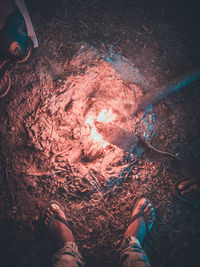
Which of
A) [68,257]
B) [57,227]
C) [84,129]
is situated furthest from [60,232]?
[84,129]

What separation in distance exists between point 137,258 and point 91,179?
3.88ft

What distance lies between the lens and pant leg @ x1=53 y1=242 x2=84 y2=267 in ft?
5.39

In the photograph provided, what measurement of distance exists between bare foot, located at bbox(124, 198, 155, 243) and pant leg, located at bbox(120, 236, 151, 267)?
84mm

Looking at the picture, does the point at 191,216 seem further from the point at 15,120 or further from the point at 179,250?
the point at 15,120

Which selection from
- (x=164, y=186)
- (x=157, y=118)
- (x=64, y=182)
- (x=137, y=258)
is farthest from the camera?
(x=157, y=118)

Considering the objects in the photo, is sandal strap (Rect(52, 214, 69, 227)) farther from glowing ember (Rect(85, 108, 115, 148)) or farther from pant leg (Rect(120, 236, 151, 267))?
glowing ember (Rect(85, 108, 115, 148))

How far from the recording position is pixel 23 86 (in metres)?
2.12

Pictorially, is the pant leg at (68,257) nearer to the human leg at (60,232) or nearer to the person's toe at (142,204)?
the human leg at (60,232)

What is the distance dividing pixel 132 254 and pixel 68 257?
86 cm

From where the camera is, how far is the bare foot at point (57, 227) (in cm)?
192

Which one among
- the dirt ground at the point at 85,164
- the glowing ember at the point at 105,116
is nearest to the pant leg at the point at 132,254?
the dirt ground at the point at 85,164

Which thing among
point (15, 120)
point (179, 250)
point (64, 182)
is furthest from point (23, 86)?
point (179, 250)

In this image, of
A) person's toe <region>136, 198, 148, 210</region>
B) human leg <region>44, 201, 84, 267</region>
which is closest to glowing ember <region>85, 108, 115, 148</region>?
person's toe <region>136, 198, 148, 210</region>

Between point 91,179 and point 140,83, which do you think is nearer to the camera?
point 91,179
